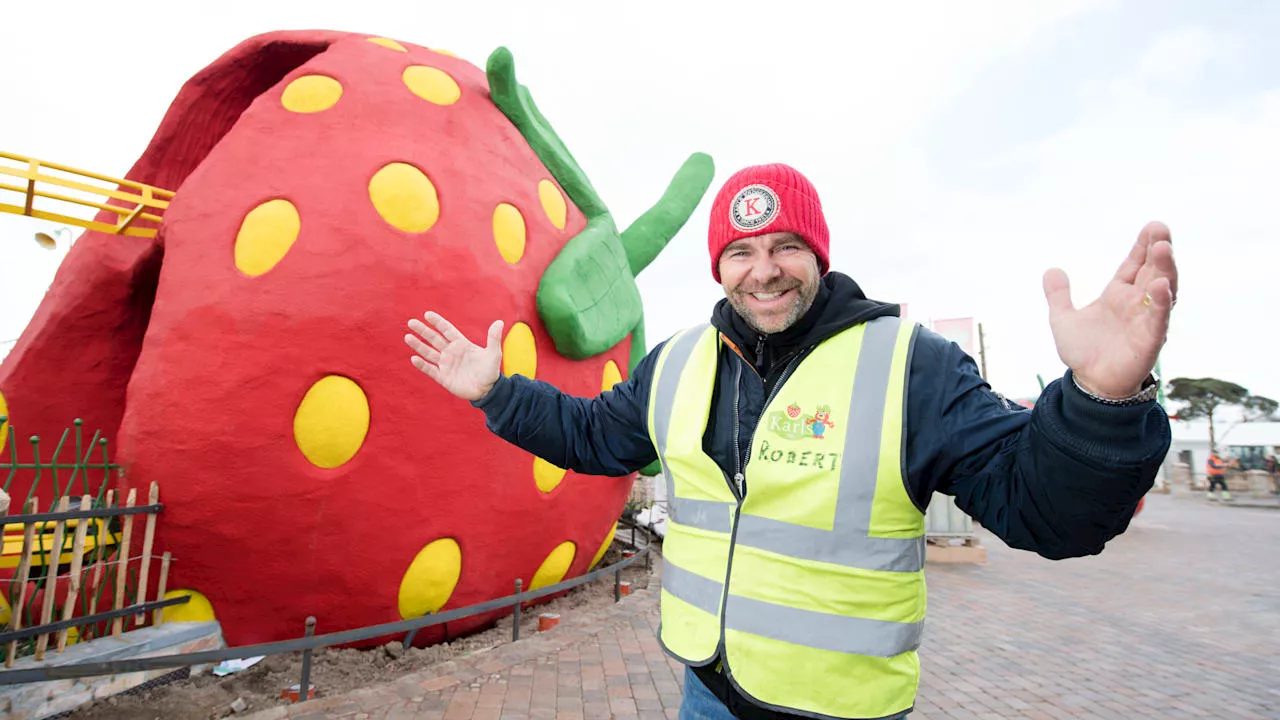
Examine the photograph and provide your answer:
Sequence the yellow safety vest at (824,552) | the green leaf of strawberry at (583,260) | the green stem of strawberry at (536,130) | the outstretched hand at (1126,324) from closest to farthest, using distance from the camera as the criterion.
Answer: the outstretched hand at (1126,324)
the yellow safety vest at (824,552)
the green leaf of strawberry at (583,260)
the green stem of strawberry at (536,130)

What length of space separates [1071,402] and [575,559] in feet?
16.1

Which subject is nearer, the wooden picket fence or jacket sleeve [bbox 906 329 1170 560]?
jacket sleeve [bbox 906 329 1170 560]

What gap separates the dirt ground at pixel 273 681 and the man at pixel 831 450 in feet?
9.95

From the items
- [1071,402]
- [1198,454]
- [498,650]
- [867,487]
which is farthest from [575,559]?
[1198,454]

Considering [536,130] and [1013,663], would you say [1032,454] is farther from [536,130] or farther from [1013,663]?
[536,130]

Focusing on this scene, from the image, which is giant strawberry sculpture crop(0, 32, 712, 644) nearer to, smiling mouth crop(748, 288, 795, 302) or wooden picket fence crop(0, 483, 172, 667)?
wooden picket fence crop(0, 483, 172, 667)

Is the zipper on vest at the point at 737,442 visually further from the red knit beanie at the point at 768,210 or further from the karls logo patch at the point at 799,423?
the red knit beanie at the point at 768,210

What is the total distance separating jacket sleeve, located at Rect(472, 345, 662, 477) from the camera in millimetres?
1911

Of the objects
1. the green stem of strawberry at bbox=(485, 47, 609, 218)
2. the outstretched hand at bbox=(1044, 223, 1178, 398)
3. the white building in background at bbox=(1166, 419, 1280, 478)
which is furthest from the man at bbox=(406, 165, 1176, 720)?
the white building in background at bbox=(1166, 419, 1280, 478)

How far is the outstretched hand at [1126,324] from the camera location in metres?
1.04

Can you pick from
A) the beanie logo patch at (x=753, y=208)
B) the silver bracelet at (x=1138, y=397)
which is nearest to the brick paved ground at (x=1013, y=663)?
the beanie logo patch at (x=753, y=208)

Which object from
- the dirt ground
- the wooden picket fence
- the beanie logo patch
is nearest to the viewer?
the beanie logo patch

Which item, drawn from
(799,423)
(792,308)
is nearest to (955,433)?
(799,423)

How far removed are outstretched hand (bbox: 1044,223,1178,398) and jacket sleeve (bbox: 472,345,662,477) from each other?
107 centimetres
